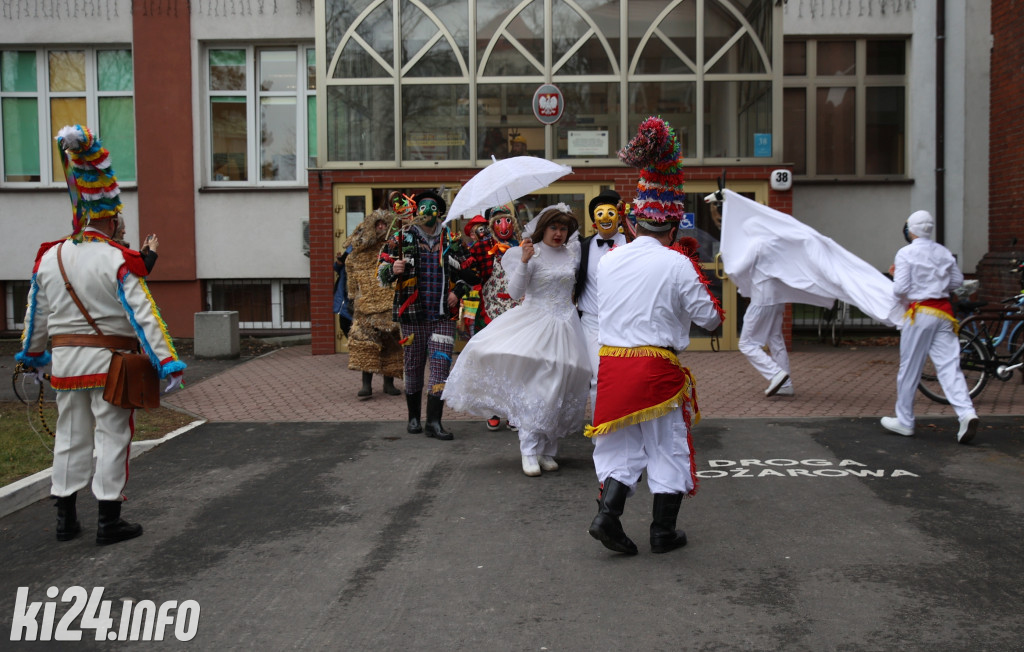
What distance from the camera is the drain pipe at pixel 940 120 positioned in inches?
625

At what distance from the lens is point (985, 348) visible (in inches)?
414

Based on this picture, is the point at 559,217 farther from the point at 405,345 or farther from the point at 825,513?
the point at 825,513

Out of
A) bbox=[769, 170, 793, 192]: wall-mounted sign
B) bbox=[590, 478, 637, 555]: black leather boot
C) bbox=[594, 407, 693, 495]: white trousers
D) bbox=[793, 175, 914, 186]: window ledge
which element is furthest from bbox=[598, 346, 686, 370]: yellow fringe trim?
bbox=[793, 175, 914, 186]: window ledge

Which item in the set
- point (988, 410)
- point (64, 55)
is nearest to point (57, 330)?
point (988, 410)

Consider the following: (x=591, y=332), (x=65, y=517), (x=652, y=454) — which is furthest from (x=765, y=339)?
(x=65, y=517)

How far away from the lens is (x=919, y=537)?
5.76 m

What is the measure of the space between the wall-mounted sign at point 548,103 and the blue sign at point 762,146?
109 inches

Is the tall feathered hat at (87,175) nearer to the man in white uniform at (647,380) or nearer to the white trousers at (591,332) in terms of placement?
the man in white uniform at (647,380)

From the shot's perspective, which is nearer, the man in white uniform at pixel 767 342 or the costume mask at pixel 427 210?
the costume mask at pixel 427 210

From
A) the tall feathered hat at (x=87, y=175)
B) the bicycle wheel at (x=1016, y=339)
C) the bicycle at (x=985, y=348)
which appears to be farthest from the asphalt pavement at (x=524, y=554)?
the bicycle wheel at (x=1016, y=339)

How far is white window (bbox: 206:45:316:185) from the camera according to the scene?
16828 millimetres

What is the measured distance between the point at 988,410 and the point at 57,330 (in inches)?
322

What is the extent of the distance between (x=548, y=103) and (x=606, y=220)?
23.5 ft

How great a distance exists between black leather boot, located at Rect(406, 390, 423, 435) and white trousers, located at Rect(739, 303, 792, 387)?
12.0ft
